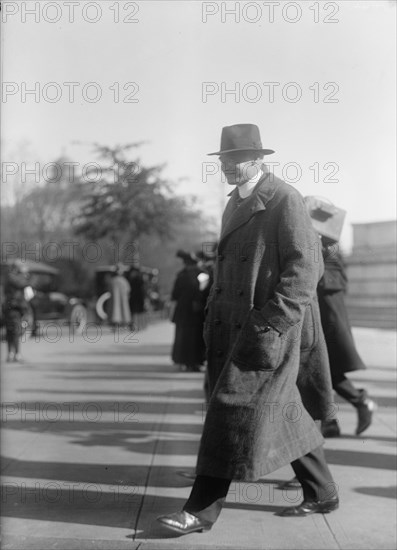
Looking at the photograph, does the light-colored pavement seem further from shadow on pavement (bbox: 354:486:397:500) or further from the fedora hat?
the fedora hat

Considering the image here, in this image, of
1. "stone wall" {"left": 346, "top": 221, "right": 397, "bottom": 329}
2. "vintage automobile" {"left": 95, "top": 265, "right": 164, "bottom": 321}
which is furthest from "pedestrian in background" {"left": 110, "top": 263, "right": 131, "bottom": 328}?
"stone wall" {"left": 346, "top": 221, "right": 397, "bottom": 329}

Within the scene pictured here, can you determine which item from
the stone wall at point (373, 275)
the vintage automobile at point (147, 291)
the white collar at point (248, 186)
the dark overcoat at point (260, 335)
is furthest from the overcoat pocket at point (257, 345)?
the vintage automobile at point (147, 291)

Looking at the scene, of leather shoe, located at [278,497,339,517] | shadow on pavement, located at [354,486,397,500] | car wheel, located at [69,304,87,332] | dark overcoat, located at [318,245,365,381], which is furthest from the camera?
car wheel, located at [69,304,87,332]

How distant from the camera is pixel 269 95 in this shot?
420cm

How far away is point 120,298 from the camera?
1934 cm

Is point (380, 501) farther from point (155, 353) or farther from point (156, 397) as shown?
point (155, 353)

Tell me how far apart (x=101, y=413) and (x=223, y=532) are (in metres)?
3.69

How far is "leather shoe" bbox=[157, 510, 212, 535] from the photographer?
12.1 ft

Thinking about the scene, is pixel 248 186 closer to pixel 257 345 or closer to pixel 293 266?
pixel 293 266

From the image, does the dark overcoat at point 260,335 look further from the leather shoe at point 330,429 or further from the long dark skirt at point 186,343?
the long dark skirt at point 186,343

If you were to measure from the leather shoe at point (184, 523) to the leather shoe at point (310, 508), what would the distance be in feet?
1.64

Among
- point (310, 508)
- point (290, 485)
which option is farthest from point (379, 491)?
point (310, 508)

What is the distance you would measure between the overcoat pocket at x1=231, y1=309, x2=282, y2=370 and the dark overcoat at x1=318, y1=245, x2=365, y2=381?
1960 mm

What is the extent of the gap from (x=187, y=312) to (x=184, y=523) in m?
7.42
